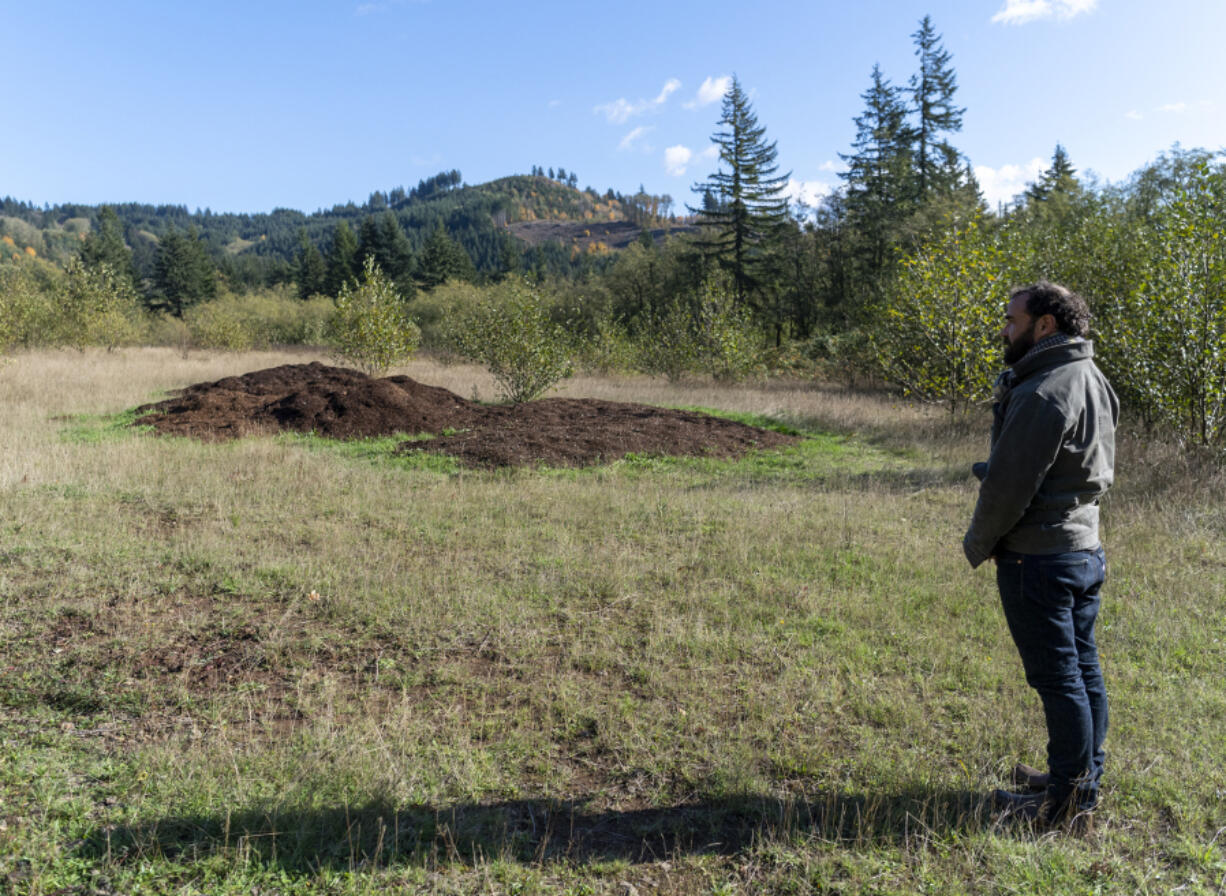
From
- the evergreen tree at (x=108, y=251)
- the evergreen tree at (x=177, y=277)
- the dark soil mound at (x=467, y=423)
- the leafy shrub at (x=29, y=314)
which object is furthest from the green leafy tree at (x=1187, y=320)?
the evergreen tree at (x=177, y=277)

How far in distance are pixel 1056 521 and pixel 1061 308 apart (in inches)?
35.2

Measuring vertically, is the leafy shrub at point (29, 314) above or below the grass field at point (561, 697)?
above

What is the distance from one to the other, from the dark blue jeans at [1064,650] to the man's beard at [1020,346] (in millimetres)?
856

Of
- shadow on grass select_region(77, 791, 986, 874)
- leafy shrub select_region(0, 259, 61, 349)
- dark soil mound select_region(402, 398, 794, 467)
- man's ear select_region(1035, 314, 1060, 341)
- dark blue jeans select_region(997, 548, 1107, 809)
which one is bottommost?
shadow on grass select_region(77, 791, 986, 874)

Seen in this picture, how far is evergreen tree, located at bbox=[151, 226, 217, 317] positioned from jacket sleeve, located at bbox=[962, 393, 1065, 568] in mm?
65514

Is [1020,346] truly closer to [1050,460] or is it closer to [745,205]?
[1050,460]

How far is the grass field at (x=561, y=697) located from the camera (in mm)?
2904

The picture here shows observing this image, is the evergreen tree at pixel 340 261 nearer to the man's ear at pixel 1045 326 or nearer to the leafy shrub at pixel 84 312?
the leafy shrub at pixel 84 312

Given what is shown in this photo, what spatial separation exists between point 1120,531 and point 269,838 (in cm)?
808

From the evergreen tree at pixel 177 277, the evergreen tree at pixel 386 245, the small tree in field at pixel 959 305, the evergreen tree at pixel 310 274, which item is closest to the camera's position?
the small tree in field at pixel 959 305

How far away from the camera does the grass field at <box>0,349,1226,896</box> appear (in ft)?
9.53

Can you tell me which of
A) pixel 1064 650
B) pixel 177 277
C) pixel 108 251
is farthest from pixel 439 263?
pixel 1064 650

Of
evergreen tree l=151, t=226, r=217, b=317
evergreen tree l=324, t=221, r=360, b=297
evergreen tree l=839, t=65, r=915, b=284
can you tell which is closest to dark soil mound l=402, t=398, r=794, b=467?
evergreen tree l=839, t=65, r=915, b=284

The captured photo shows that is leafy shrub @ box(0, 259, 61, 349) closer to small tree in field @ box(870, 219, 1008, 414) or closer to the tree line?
the tree line
